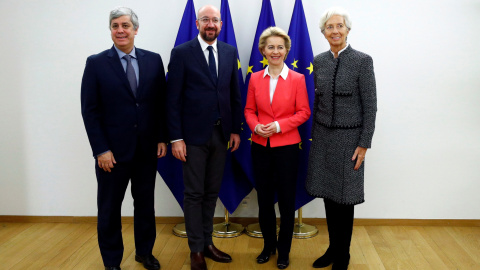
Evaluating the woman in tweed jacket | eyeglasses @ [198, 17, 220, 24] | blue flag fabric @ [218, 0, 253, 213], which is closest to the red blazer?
the woman in tweed jacket

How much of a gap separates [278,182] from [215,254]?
0.67m

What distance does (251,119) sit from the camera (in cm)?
276

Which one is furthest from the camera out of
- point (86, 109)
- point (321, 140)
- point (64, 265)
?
point (64, 265)

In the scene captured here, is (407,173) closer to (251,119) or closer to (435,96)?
(435,96)

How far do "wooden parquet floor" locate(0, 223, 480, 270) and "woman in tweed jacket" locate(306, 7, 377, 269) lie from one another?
18.8 inches

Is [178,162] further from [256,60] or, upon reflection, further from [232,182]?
[256,60]

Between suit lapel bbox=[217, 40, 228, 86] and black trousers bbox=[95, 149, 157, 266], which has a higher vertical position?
suit lapel bbox=[217, 40, 228, 86]

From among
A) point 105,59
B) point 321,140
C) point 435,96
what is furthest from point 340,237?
point 105,59

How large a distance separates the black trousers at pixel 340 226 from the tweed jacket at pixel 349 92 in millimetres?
440

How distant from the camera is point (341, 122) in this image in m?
2.55

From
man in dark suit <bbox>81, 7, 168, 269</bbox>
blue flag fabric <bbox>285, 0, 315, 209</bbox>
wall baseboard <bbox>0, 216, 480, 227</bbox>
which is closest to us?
man in dark suit <bbox>81, 7, 168, 269</bbox>

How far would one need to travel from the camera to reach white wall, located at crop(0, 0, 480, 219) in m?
3.41

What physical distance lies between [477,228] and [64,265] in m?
3.17

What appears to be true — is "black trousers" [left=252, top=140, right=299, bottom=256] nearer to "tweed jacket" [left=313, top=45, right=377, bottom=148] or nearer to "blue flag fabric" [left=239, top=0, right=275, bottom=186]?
"tweed jacket" [left=313, top=45, right=377, bottom=148]
